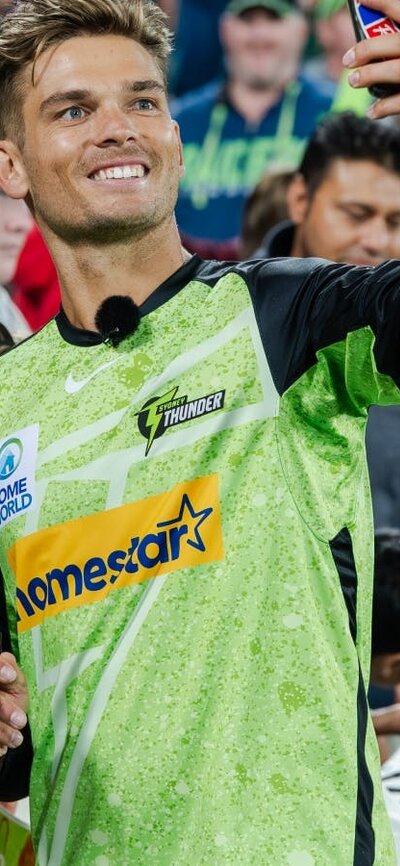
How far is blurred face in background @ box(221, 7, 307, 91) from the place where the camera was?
24.1 feet

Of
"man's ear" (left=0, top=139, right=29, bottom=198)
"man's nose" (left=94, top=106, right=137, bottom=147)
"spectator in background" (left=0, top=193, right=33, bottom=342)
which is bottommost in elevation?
"spectator in background" (left=0, top=193, right=33, bottom=342)

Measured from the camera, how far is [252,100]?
7352 mm

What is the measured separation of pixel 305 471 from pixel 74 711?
560 millimetres

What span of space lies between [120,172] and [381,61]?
2.89 feet

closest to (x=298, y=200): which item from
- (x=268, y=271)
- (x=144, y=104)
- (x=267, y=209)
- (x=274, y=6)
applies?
(x=267, y=209)

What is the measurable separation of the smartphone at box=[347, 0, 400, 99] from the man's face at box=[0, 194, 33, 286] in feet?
12.7

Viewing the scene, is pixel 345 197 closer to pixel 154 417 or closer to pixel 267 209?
pixel 267 209

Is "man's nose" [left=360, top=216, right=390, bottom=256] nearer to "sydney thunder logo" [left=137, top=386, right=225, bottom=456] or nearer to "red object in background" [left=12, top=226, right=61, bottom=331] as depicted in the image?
"red object in background" [left=12, top=226, right=61, bottom=331]

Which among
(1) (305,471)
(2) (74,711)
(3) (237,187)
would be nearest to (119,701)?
(2) (74,711)

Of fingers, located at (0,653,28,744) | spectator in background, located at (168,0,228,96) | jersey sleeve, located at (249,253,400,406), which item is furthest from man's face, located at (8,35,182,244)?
spectator in background, located at (168,0,228,96)

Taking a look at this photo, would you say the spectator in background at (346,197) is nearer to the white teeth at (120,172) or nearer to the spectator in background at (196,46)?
the spectator in background at (196,46)

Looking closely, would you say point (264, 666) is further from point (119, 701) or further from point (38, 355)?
point (38, 355)

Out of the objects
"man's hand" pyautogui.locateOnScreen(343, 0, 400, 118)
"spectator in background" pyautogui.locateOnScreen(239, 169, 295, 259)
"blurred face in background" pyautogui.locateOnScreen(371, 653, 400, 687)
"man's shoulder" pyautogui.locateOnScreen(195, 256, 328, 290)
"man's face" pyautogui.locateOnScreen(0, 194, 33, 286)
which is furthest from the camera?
"spectator in background" pyautogui.locateOnScreen(239, 169, 295, 259)

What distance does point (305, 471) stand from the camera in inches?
89.3
